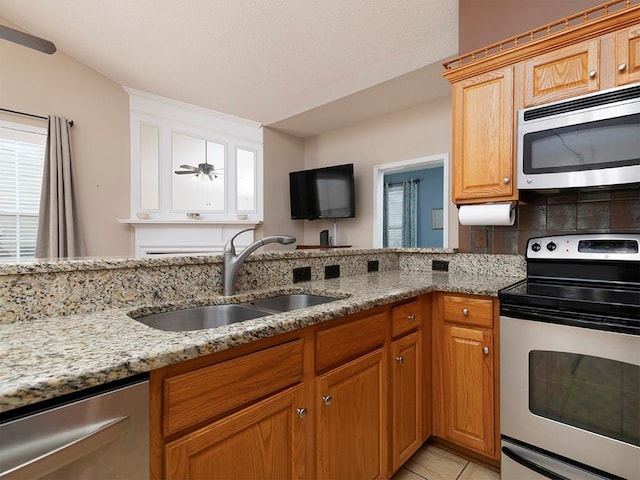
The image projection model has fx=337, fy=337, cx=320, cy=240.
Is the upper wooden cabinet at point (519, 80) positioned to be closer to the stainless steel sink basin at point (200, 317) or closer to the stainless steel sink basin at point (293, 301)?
the stainless steel sink basin at point (293, 301)

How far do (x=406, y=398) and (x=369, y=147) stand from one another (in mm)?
→ 3550

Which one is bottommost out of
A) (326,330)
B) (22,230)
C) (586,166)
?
(326,330)

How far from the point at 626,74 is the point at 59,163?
15.7 ft

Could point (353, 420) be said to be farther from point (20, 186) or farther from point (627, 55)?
point (20, 186)

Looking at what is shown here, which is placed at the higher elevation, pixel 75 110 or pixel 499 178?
pixel 75 110

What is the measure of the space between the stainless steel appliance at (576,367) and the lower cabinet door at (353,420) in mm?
584

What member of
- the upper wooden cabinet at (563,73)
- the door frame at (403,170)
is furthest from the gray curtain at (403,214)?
the upper wooden cabinet at (563,73)

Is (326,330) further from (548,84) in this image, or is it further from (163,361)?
(548,84)

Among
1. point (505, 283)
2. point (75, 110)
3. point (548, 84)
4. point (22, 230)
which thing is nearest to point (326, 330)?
point (505, 283)

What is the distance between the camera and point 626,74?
1.51 metres

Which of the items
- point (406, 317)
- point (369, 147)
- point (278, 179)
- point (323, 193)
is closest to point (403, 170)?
point (369, 147)

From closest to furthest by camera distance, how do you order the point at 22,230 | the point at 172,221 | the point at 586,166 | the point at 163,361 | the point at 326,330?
1. the point at 163,361
2. the point at 326,330
3. the point at 586,166
4. the point at 22,230
5. the point at 172,221

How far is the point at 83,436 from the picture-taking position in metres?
0.63

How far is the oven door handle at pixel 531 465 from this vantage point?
1348 mm
